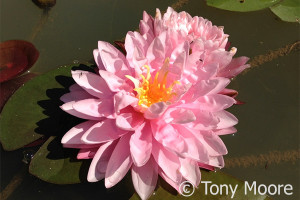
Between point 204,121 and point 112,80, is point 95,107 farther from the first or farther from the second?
point 204,121

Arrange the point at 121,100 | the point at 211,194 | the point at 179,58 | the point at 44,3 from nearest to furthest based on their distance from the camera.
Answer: the point at 121,100 < the point at 179,58 < the point at 211,194 < the point at 44,3

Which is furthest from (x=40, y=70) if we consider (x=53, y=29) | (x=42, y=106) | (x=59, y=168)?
(x=59, y=168)

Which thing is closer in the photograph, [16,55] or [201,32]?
[201,32]

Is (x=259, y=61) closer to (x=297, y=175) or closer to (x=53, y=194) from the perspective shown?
(x=297, y=175)

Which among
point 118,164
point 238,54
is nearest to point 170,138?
point 118,164

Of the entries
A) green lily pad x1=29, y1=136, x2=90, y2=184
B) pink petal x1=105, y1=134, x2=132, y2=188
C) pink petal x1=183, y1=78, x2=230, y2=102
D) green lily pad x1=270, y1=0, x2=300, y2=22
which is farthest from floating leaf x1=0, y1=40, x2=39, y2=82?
green lily pad x1=270, y1=0, x2=300, y2=22

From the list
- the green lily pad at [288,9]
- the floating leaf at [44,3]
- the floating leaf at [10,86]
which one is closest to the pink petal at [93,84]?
the floating leaf at [10,86]

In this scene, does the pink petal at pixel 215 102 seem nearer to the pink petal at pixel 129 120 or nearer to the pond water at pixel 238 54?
the pink petal at pixel 129 120
